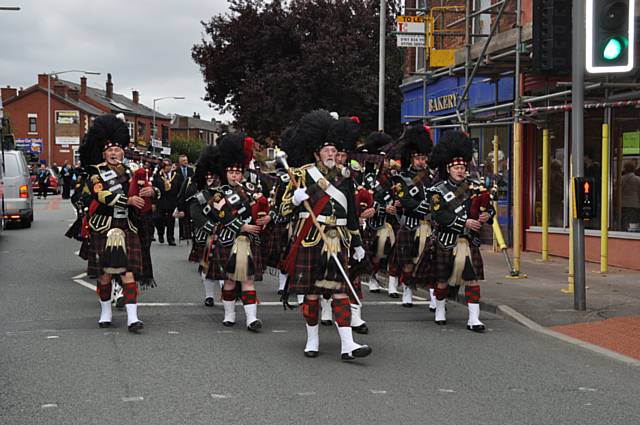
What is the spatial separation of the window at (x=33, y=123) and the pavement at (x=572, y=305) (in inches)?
2828

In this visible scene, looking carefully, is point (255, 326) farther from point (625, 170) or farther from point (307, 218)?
point (625, 170)

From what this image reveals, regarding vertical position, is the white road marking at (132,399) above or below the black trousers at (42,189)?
below

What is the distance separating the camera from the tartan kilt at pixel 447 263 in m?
8.98

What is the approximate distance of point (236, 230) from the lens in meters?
8.96

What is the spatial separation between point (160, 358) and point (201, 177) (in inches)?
116

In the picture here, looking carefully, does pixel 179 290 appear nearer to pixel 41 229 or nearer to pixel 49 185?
pixel 41 229

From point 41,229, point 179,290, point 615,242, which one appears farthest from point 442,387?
point 41,229

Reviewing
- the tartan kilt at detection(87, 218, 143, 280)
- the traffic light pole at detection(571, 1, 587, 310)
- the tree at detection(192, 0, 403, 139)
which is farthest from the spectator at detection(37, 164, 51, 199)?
the traffic light pole at detection(571, 1, 587, 310)

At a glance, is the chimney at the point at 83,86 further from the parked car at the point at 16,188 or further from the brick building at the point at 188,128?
the parked car at the point at 16,188

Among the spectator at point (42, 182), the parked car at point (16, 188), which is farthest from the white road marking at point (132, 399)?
the spectator at point (42, 182)

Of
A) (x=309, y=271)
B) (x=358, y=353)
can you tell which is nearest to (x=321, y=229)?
(x=309, y=271)

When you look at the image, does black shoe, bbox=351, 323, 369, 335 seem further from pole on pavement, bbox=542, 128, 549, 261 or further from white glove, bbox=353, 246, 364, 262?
pole on pavement, bbox=542, 128, 549, 261

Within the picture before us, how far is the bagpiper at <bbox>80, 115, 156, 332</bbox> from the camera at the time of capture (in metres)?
8.61

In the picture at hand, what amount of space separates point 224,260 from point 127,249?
940 mm
